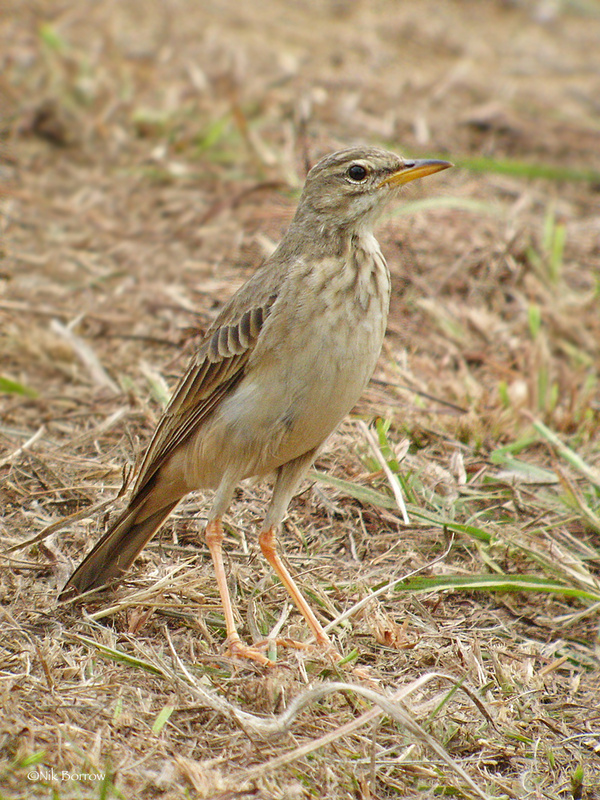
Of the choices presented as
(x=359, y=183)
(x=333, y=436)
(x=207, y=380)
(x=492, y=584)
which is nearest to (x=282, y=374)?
(x=207, y=380)

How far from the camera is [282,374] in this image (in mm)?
4605

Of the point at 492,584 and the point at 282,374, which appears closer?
the point at 282,374

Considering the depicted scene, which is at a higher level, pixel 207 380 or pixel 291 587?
pixel 207 380

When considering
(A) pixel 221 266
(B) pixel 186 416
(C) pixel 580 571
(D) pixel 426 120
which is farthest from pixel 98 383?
(D) pixel 426 120

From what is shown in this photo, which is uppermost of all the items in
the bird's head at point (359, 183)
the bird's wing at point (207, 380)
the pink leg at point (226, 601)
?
the bird's head at point (359, 183)

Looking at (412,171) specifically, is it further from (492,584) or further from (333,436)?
(492,584)

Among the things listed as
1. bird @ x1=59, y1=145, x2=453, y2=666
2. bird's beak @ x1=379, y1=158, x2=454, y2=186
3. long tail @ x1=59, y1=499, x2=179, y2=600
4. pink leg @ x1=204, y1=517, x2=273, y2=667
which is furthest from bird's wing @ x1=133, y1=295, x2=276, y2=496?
bird's beak @ x1=379, y1=158, x2=454, y2=186

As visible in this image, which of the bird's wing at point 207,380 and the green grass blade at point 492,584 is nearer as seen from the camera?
the bird's wing at point 207,380

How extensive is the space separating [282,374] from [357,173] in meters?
1.18

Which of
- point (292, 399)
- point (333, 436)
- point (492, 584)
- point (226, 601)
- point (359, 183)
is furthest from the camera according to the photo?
point (333, 436)

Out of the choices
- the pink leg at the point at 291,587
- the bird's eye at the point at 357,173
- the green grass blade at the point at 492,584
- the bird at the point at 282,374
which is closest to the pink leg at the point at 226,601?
the bird at the point at 282,374

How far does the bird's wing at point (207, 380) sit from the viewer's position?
15.8 ft

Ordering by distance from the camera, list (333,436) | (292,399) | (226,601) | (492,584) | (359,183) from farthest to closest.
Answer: (333,436) < (492,584) < (359,183) < (226,601) < (292,399)

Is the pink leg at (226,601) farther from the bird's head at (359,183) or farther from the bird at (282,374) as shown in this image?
the bird's head at (359,183)
